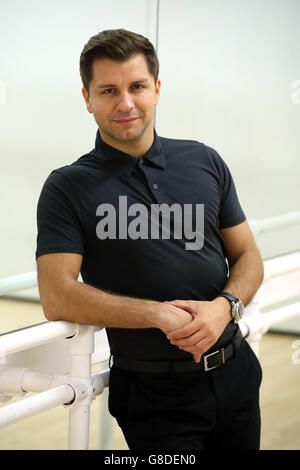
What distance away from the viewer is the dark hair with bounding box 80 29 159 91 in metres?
1.65

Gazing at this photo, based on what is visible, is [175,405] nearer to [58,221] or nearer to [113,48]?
[58,221]

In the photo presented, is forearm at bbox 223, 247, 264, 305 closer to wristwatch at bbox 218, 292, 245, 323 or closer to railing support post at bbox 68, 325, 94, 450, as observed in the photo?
wristwatch at bbox 218, 292, 245, 323

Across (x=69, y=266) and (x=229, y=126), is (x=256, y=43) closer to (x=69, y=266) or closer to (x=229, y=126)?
(x=229, y=126)

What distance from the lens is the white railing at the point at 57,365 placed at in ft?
4.99

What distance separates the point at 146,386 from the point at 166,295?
210 millimetres

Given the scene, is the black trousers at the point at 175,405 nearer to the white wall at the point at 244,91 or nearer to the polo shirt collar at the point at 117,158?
the polo shirt collar at the point at 117,158

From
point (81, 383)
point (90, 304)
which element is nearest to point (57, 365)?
point (81, 383)

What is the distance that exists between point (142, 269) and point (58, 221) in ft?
0.70

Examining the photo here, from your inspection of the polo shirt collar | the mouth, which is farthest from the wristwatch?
the mouth

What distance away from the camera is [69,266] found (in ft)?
5.20

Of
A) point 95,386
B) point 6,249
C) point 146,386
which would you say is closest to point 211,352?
point 146,386

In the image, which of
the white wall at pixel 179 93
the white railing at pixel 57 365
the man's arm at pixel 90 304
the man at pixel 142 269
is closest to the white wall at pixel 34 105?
the white wall at pixel 179 93

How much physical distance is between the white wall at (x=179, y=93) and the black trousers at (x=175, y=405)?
502 mm

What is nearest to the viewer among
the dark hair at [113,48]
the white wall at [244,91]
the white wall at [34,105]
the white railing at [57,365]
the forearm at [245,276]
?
the white railing at [57,365]
